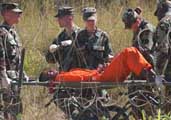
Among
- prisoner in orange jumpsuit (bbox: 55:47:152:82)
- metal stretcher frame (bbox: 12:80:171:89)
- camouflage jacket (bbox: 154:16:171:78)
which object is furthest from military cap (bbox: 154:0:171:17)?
metal stretcher frame (bbox: 12:80:171:89)

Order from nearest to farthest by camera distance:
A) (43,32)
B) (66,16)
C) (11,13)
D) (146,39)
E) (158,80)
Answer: (158,80) → (146,39) → (11,13) → (66,16) → (43,32)

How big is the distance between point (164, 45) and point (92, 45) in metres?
0.98

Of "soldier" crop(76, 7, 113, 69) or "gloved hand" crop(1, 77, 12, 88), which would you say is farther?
"soldier" crop(76, 7, 113, 69)

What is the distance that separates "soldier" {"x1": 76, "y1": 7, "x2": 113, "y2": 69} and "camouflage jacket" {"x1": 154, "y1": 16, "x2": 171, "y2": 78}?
768mm

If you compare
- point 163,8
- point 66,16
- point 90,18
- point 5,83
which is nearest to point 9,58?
point 5,83

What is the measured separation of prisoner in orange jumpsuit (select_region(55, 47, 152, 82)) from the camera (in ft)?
21.9

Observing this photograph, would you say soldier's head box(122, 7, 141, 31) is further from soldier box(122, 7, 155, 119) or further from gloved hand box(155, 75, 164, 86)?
gloved hand box(155, 75, 164, 86)

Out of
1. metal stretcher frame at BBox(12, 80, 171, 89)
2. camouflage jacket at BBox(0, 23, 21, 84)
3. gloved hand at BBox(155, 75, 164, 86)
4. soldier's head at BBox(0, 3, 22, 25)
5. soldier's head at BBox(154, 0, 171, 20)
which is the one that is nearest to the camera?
gloved hand at BBox(155, 75, 164, 86)

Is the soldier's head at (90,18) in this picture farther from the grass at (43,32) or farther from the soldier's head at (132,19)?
the grass at (43,32)

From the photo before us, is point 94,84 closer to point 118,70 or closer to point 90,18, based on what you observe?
point 118,70

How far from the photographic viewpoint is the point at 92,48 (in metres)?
7.55

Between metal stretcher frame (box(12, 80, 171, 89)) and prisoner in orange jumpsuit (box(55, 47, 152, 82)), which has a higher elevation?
prisoner in orange jumpsuit (box(55, 47, 152, 82))

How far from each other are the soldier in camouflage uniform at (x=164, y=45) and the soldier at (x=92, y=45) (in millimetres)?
768

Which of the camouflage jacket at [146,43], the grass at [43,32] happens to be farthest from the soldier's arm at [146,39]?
the grass at [43,32]
